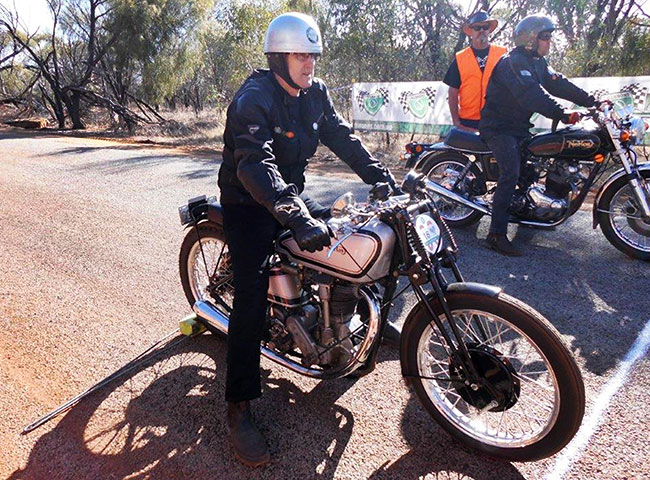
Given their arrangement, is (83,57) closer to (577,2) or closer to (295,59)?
(577,2)

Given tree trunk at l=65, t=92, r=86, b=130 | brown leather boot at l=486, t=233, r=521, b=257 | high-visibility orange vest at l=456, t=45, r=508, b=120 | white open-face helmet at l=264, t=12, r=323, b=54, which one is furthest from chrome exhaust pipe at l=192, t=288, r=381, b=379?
tree trunk at l=65, t=92, r=86, b=130

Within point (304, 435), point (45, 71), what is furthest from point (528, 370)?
point (45, 71)

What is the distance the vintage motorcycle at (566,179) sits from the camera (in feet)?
14.6

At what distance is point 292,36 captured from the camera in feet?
8.05

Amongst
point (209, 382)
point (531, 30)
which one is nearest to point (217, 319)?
point (209, 382)

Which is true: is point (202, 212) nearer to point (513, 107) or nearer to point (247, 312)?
point (247, 312)

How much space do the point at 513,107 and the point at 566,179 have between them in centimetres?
90

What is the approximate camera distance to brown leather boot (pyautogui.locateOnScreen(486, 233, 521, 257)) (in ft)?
15.4

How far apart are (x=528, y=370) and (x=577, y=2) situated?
61.7 feet

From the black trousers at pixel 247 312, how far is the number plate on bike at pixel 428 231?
33.2 inches

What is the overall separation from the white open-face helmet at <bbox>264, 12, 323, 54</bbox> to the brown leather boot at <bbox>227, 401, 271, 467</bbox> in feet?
6.11

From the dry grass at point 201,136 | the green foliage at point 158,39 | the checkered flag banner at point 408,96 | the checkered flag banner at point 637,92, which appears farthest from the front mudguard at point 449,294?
the green foliage at point 158,39

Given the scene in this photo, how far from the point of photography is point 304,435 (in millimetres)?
2559

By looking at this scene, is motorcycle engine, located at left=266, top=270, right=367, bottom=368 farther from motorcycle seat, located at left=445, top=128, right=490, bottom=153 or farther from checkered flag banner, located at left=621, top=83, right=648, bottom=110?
checkered flag banner, located at left=621, top=83, right=648, bottom=110
